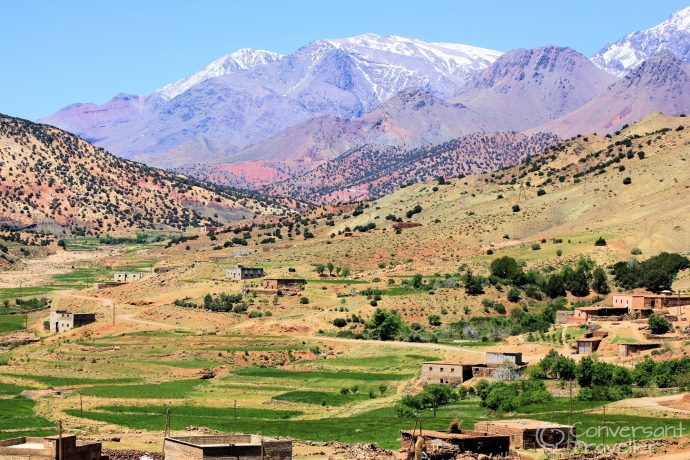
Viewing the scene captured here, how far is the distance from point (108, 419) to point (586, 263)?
60.6 metres

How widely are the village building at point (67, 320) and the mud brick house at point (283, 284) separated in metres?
14.5

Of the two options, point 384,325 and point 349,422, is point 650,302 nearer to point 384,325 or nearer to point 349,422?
point 384,325

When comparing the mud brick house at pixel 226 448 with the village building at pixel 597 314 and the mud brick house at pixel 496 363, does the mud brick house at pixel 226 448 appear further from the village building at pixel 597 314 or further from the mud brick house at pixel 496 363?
the village building at pixel 597 314

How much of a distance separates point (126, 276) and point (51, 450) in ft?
335

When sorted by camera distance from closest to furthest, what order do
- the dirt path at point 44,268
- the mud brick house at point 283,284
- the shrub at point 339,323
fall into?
the shrub at point 339,323 < the mud brick house at point 283,284 < the dirt path at point 44,268

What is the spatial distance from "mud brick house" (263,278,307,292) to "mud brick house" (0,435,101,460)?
231 feet

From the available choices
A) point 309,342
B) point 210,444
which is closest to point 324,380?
point 309,342

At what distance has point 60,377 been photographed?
276 ft

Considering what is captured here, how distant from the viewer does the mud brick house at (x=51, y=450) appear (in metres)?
42.3

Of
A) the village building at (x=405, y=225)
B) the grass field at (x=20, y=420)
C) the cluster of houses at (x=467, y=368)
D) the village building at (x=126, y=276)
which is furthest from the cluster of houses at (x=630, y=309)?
the village building at (x=405, y=225)

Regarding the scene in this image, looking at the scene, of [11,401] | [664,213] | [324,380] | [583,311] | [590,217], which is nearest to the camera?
[11,401]

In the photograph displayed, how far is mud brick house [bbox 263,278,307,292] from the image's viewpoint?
378 ft

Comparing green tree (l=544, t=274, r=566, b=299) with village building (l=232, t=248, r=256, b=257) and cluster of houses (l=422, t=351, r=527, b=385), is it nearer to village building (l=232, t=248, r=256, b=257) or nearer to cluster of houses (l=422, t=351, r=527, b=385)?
cluster of houses (l=422, t=351, r=527, b=385)

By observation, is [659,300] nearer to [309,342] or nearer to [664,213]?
[309,342]
